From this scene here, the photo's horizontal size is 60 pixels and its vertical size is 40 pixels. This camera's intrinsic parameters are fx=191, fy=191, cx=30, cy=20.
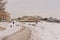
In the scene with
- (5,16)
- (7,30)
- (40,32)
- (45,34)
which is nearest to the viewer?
(45,34)

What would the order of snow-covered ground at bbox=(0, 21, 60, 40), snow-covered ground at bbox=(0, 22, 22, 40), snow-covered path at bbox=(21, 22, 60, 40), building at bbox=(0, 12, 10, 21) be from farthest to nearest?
building at bbox=(0, 12, 10, 21) < snow-covered ground at bbox=(0, 22, 22, 40) < snow-covered ground at bbox=(0, 21, 60, 40) < snow-covered path at bbox=(21, 22, 60, 40)

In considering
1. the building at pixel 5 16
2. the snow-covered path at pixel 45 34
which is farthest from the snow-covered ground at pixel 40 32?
the building at pixel 5 16

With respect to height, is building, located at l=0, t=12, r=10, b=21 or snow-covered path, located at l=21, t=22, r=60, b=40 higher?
building, located at l=0, t=12, r=10, b=21

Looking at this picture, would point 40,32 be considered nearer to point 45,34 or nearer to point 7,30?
point 45,34

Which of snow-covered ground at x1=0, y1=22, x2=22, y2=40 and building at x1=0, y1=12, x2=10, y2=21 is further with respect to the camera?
building at x1=0, y1=12, x2=10, y2=21

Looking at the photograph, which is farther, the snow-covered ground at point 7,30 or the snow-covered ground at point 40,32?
the snow-covered ground at point 7,30

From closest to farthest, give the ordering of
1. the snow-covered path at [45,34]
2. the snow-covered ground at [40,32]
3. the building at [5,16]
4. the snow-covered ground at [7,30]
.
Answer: the snow-covered path at [45,34] < the snow-covered ground at [40,32] < the snow-covered ground at [7,30] < the building at [5,16]

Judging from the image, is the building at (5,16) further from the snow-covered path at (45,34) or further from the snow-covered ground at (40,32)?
the snow-covered path at (45,34)

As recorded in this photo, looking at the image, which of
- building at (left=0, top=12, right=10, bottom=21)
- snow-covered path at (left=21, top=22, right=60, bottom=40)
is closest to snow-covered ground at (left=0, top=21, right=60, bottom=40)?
snow-covered path at (left=21, top=22, right=60, bottom=40)

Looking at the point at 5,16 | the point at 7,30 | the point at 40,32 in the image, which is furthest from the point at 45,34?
the point at 5,16

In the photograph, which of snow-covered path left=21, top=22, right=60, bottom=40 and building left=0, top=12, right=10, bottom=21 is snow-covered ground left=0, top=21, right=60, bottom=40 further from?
building left=0, top=12, right=10, bottom=21

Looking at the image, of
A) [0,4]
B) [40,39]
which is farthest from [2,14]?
[40,39]

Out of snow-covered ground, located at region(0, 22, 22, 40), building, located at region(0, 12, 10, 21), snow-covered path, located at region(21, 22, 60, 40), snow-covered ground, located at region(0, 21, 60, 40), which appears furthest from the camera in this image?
building, located at region(0, 12, 10, 21)

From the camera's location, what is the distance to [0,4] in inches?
408
